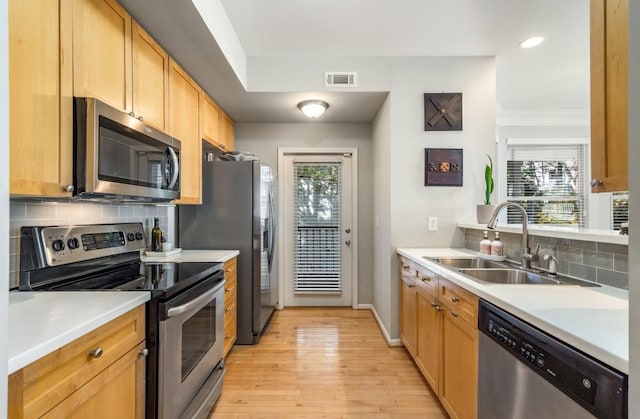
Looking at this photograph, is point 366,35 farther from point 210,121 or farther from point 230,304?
point 230,304

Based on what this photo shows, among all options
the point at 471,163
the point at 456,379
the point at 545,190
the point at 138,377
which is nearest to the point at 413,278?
the point at 456,379

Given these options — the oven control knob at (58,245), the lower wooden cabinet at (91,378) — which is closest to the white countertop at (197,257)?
the oven control knob at (58,245)

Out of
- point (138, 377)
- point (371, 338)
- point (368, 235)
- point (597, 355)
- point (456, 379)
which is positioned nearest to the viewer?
point (597, 355)

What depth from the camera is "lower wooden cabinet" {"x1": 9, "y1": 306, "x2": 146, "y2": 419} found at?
801mm

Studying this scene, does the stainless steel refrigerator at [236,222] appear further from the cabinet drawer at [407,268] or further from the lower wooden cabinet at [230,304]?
the cabinet drawer at [407,268]

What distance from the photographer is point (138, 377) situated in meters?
1.26

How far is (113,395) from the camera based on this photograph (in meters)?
1.11

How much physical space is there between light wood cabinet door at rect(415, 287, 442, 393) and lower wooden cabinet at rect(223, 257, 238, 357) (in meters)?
1.45

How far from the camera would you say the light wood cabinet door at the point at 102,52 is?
1.31 metres

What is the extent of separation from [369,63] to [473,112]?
1007mm

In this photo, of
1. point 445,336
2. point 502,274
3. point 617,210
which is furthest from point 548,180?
point 445,336

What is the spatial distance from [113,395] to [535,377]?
1436mm

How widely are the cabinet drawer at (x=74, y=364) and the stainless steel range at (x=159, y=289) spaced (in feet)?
0.51

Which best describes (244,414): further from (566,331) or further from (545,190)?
(545,190)
